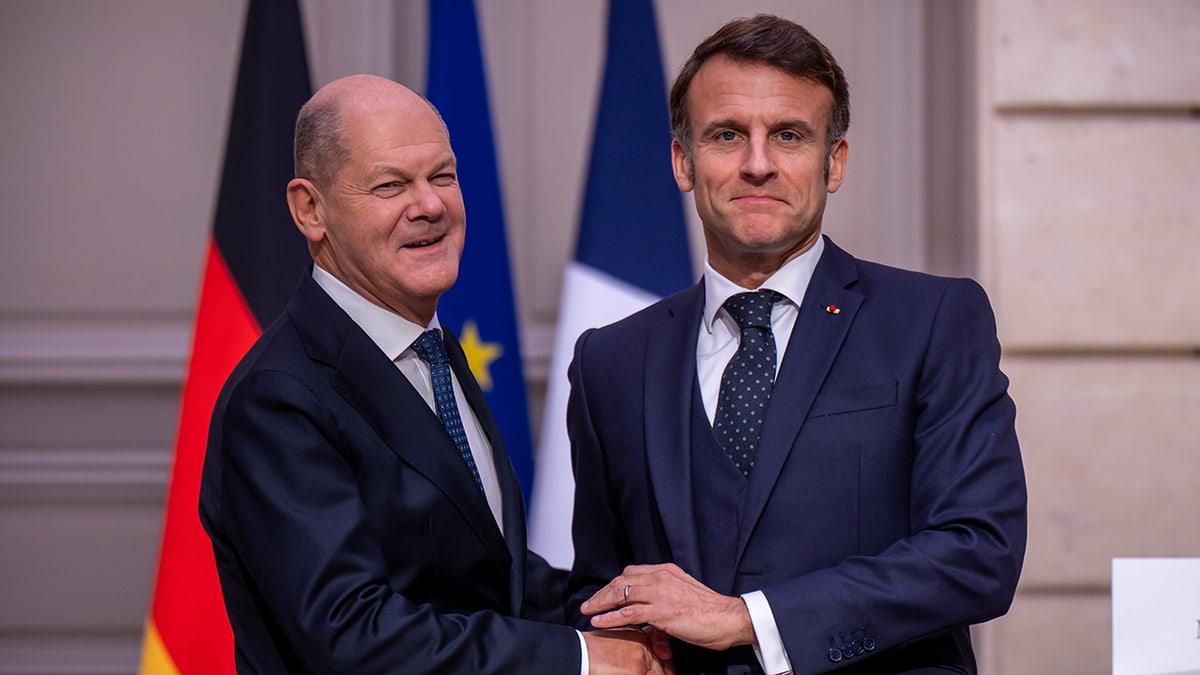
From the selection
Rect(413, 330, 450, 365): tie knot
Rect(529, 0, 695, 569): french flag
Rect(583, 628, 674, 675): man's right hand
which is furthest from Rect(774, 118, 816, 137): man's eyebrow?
Rect(529, 0, 695, 569): french flag

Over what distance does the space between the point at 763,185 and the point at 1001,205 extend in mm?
1656

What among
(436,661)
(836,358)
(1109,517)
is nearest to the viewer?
(436,661)

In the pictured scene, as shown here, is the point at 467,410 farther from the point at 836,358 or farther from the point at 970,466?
the point at 970,466

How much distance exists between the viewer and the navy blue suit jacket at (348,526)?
1.52 m

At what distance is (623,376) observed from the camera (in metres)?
1.91

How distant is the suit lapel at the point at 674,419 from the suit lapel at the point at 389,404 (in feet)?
0.80

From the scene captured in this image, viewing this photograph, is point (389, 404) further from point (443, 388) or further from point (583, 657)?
point (583, 657)

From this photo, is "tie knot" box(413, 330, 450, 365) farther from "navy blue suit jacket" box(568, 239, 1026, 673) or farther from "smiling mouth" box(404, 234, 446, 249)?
"navy blue suit jacket" box(568, 239, 1026, 673)

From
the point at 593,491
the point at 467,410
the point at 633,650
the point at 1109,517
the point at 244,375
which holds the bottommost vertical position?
the point at 1109,517

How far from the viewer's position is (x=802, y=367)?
1724mm

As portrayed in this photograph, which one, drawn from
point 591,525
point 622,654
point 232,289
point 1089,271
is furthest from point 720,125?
point 1089,271

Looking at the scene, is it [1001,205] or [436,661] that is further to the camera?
[1001,205]

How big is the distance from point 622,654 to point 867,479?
399 millimetres

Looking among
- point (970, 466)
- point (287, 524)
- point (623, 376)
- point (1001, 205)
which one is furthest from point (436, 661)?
point (1001, 205)
